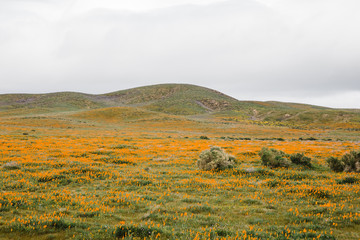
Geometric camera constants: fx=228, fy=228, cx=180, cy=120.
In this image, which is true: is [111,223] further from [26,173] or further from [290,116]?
[290,116]

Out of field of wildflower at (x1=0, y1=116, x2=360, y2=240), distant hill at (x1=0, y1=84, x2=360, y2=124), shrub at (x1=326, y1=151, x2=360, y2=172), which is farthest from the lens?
distant hill at (x1=0, y1=84, x2=360, y2=124)

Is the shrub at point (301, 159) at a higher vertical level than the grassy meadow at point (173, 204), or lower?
higher

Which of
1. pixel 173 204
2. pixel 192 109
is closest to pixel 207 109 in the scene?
pixel 192 109

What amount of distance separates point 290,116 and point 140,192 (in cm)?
13631

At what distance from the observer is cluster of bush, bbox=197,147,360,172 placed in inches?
655

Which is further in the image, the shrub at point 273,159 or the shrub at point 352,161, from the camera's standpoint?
the shrub at point 273,159

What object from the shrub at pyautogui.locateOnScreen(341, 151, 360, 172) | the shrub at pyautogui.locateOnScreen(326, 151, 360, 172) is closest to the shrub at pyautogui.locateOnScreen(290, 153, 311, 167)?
the shrub at pyautogui.locateOnScreen(326, 151, 360, 172)

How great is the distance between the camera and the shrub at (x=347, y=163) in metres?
16.5

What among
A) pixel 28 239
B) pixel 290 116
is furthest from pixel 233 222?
pixel 290 116

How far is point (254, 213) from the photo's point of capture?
869cm

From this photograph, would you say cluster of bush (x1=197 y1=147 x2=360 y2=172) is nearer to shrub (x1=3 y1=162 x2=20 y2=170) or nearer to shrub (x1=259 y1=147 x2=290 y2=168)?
shrub (x1=259 y1=147 x2=290 y2=168)

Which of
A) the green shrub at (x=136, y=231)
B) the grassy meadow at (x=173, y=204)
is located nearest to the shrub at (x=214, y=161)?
the grassy meadow at (x=173, y=204)

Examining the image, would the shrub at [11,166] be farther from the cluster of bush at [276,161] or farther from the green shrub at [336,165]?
the green shrub at [336,165]

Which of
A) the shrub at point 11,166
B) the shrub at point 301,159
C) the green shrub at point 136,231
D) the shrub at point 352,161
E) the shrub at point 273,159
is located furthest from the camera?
the shrub at point 301,159
